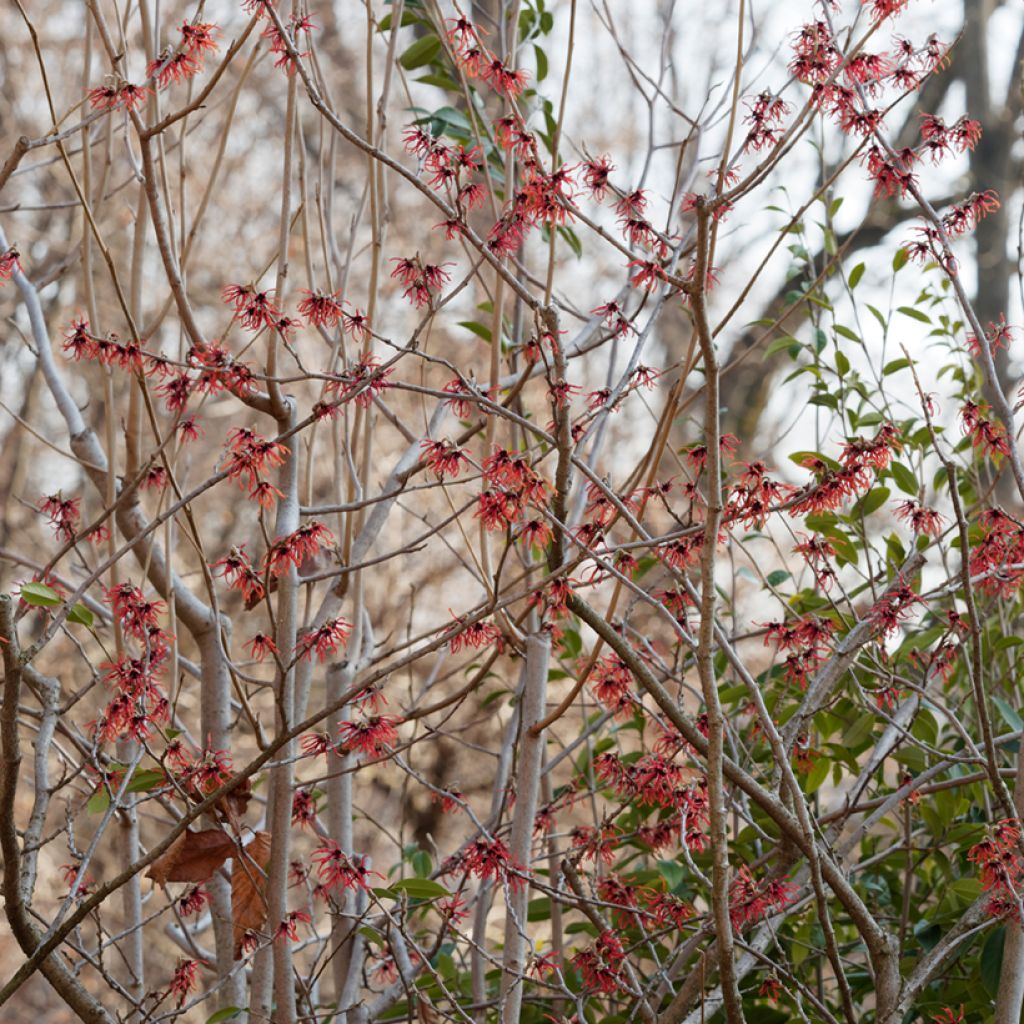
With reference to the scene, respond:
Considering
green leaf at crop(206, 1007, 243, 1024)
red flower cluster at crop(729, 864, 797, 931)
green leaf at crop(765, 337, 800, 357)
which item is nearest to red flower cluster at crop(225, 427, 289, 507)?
green leaf at crop(206, 1007, 243, 1024)

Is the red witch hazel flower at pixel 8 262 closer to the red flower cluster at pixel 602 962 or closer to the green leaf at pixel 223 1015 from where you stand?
the green leaf at pixel 223 1015

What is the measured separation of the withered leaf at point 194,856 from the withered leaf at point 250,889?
0.03m

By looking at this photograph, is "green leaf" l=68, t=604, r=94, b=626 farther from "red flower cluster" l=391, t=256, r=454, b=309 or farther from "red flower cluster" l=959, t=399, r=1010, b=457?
"red flower cluster" l=959, t=399, r=1010, b=457

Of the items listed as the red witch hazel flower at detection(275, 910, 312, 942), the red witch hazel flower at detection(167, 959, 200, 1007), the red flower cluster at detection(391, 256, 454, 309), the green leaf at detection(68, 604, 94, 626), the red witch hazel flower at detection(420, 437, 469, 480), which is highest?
the red flower cluster at detection(391, 256, 454, 309)

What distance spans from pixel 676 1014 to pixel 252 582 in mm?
722

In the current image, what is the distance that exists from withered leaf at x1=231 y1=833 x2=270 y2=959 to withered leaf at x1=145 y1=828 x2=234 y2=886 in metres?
0.03

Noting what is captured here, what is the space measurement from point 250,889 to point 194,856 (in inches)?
4.3

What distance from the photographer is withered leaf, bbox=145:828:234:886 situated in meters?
1.41

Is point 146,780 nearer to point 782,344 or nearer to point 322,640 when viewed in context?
point 322,640

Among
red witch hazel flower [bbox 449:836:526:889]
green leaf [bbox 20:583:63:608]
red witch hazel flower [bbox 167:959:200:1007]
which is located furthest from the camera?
red witch hazel flower [bbox 167:959:200:1007]

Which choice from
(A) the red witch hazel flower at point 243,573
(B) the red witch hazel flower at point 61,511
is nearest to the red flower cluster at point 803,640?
(A) the red witch hazel flower at point 243,573

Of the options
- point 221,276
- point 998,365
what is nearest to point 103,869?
point 221,276

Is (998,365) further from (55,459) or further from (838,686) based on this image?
(55,459)

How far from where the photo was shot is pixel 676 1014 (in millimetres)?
1456
